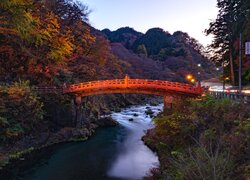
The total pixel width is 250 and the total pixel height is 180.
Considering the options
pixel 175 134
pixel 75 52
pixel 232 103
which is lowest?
pixel 175 134

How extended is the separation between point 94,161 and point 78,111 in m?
12.0

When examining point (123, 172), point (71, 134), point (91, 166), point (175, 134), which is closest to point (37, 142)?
point (71, 134)

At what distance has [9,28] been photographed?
Result: 31.3 metres

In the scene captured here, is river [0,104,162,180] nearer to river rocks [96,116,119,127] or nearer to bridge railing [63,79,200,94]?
river rocks [96,116,119,127]

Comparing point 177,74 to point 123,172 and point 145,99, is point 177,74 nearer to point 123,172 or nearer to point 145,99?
point 145,99

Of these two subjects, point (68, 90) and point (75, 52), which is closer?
point (68, 90)

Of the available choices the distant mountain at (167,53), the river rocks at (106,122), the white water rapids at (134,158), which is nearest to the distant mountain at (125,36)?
the distant mountain at (167,53)

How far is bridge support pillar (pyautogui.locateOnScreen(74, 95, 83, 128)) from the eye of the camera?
1435 inches

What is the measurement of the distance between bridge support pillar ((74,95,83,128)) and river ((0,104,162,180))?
265 cm

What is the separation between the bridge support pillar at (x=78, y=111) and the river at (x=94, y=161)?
2651 millimetres

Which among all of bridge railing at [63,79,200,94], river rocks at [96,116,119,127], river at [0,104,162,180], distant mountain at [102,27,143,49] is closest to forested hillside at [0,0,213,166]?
river rocks at [96,116,119,127]

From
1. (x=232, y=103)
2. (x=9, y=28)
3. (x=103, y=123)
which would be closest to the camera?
(x=232, y=103)

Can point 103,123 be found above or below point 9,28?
below

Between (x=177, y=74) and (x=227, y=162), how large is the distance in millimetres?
90306
